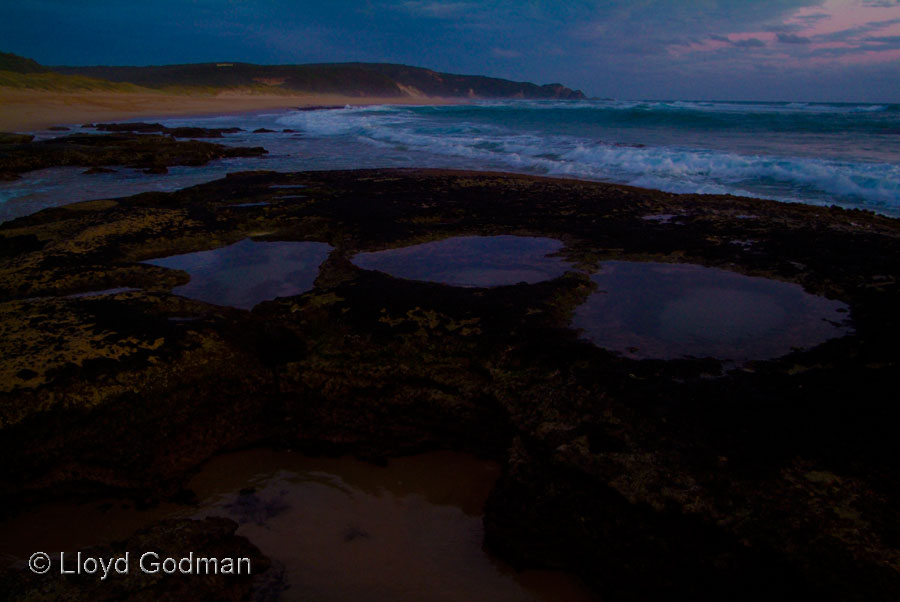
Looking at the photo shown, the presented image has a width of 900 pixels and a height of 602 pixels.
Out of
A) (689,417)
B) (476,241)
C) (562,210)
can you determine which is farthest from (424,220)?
(689,417)

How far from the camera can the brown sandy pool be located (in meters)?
2.21

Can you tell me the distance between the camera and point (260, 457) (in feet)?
9.63

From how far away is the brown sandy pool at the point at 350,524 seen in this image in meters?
2.21

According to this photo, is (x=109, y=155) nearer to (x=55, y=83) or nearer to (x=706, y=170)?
(x=706, y=170)

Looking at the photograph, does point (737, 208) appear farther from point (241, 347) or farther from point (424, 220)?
point (241, 347)

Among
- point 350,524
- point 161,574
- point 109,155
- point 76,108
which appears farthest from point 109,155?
point 76,108

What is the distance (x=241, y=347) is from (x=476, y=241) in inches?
113

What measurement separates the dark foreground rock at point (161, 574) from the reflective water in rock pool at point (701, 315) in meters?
2.14

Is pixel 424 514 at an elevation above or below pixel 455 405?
below

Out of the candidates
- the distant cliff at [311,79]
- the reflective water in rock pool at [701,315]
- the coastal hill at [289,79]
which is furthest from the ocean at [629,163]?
the distant cliff at [311,79]

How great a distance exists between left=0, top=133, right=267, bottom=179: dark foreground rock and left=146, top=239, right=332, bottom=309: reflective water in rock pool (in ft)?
24.3

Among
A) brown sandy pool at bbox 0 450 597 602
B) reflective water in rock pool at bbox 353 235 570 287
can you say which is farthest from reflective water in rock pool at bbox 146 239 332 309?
brown sandy pool at bbox 0 450 597 602

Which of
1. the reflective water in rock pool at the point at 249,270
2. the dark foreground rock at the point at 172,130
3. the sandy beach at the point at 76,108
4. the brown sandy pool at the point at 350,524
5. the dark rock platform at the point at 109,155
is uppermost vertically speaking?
the sandy beach at the point at 76,108

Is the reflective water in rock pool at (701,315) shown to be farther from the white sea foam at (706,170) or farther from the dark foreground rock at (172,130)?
the dark foreground rock at (172,130)
